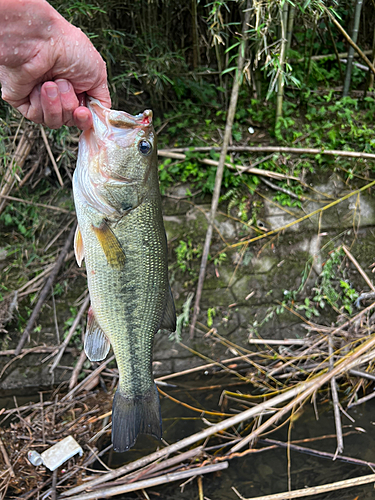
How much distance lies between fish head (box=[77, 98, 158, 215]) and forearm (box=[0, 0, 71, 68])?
289mm

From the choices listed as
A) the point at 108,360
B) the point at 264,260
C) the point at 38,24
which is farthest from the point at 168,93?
the point at 38,24

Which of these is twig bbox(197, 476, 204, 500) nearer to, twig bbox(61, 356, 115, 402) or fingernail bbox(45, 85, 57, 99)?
twig bbox(61, 356, 115, 402)

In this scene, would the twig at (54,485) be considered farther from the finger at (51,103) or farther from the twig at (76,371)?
the finger at (51,103)

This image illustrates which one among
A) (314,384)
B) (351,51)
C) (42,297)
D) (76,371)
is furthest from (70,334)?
(351,51)

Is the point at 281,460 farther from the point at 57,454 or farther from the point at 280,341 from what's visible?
the point at 57,454

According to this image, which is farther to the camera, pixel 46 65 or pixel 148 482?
pixel 148 482

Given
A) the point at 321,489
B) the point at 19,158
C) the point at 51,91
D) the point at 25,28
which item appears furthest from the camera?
the point at 19,158

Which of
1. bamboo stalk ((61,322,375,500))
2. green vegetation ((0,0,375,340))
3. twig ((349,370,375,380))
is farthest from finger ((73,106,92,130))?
twig ((349,370,375,380))

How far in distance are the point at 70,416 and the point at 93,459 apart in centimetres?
54

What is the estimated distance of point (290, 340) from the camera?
388 centimetres

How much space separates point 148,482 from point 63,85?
264 cm

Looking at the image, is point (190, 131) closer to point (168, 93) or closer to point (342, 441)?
point (168, 93)

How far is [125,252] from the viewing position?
1685 mm

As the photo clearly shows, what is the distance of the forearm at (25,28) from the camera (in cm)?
128
